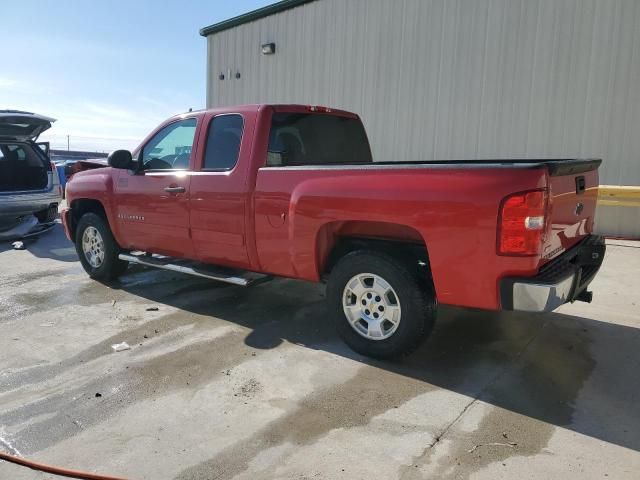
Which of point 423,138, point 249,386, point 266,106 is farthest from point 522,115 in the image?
point 249,386

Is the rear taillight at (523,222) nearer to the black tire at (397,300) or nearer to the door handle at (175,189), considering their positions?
the black tire at (397,300)

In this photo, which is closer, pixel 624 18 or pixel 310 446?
pixel 310 446

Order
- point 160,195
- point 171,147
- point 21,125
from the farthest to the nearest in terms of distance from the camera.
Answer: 1. point 21,125
2. point 171,147
3. point 160,195

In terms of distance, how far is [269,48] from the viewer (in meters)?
13.3

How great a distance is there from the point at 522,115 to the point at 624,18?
2.13 meters

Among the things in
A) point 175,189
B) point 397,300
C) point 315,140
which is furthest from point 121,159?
point 397,300

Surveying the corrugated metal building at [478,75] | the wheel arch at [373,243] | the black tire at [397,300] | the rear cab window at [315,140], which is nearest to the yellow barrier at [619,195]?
the corrugated metal building at [478,75]

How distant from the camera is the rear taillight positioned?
10.3 feet

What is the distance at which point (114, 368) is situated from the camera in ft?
13.0

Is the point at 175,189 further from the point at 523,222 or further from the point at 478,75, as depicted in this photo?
the point at 478,75

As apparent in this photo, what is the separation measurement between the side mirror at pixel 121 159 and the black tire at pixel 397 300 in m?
2.78

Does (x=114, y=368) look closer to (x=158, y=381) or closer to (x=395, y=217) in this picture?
(x=158, y=381)

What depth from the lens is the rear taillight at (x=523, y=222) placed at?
312 cm

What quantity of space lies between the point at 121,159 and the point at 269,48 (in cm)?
870
